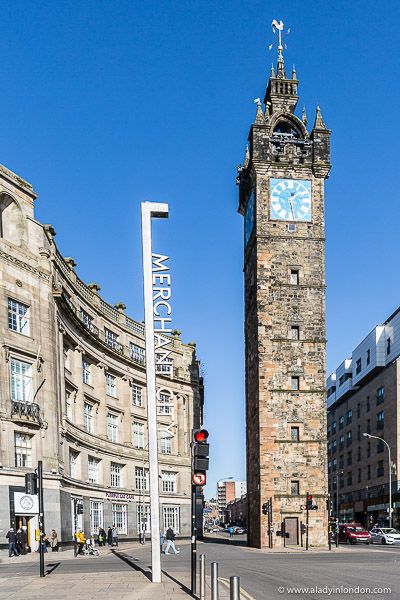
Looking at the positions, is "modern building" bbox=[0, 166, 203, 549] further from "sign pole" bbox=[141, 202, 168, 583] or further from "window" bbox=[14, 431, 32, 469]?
"sign pole" bbox=[141, 202, 168, 583]

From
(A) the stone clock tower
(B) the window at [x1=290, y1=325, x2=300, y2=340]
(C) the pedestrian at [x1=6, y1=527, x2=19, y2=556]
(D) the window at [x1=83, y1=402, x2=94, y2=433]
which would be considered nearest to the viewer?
(C) the pedestrian at [x1=6, y1=527, x2=19, y2=556]

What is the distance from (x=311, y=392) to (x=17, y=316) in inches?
926

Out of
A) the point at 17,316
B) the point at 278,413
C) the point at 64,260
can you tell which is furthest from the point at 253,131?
the point at 17,316

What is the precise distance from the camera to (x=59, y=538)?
41750mm

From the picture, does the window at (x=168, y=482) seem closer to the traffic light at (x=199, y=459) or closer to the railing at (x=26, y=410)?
the railing at (x=26, y=410)

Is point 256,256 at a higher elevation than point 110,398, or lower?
higher

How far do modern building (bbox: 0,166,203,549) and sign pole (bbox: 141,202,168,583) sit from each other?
3.99 meters

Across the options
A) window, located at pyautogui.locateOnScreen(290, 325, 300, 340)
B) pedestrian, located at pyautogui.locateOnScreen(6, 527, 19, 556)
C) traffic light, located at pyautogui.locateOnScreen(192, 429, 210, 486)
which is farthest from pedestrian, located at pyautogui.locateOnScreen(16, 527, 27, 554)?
window, located at pyautogui.locateOnScreen(290, 325, 300, 340)

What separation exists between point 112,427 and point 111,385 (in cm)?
384

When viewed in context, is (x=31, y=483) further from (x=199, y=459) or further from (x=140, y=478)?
(x=140, y=478)

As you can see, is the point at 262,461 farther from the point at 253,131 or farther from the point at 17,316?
the point at 253,131

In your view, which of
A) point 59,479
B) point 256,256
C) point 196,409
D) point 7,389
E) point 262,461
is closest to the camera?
point 7,389

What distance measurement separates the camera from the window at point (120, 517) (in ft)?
197

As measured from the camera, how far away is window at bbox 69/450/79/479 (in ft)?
165
